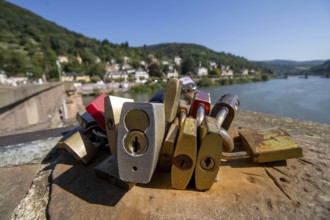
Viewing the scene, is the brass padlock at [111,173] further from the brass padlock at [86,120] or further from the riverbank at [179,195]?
the brass padlock at [86,120]

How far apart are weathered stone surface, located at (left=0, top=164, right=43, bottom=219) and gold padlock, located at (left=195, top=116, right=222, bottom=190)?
104 centimetres

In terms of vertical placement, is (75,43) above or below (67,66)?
above

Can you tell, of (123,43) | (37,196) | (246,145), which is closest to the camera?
(37,196)

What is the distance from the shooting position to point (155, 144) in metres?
0.89

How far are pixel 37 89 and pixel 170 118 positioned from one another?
896 centimetres

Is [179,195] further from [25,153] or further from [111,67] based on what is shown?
[111,67]

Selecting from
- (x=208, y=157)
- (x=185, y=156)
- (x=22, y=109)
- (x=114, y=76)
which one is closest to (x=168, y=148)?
(x=185, y=156)

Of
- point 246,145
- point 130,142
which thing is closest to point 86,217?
point 130,142

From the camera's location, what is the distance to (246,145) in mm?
1451

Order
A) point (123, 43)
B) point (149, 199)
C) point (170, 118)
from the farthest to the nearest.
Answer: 1. point (123, 43)
2. point (170, 118)
3. point (149, 199)

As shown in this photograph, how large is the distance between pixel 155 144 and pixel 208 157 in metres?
0.29

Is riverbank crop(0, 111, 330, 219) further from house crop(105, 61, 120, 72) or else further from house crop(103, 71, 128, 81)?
house crop(105, 61, 120, 72)

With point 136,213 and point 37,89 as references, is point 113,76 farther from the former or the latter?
point 136,213

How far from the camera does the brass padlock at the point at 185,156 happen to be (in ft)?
3.20
